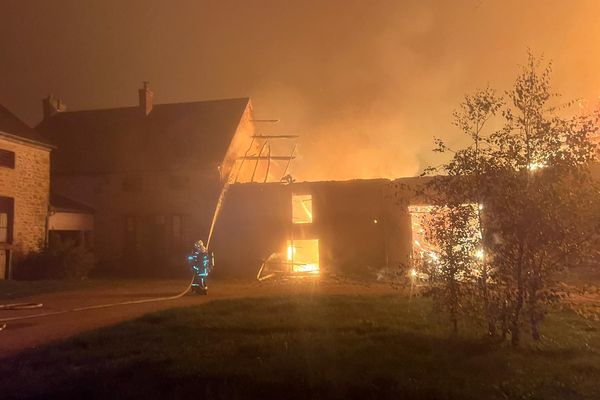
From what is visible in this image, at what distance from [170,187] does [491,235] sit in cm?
2145

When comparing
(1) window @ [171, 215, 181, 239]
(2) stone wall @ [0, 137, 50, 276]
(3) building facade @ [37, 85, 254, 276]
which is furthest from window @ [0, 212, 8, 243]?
(1) window @ [171, 215, 181, 239]

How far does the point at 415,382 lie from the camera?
630cm

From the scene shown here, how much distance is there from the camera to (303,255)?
28.2 m

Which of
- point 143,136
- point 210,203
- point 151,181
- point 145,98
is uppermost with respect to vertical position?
point 145,98

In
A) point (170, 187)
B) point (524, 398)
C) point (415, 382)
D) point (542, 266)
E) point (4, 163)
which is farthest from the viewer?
point (170, 187)

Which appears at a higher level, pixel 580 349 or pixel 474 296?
pixel 474 296

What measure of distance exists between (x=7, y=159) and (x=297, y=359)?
18546mm

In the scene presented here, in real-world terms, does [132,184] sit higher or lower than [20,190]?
→ higher

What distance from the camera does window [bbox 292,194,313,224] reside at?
90.0 ft

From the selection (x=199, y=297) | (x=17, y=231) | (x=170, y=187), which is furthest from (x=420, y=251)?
(x=170, y=187)

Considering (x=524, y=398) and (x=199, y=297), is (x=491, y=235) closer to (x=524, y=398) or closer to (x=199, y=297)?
(x=524, y=398)

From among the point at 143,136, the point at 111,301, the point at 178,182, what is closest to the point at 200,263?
the point at 111,301

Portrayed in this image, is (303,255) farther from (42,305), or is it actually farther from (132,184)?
(42,305)

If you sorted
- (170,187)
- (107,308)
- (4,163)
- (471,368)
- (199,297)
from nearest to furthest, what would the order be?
(471,368), (107,308), (199,297), (4,163), (170,187)
